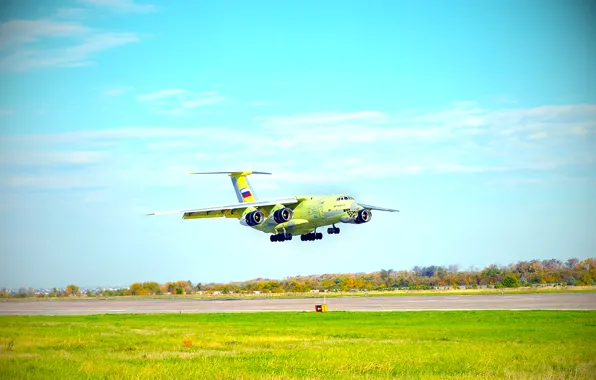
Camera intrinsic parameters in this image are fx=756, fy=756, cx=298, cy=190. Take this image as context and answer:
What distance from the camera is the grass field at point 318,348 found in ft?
63.7

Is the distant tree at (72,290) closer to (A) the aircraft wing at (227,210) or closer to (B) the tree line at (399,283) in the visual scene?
(B) the tree line at (399,283)

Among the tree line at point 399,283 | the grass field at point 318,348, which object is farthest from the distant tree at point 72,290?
the grass field at point 318,348

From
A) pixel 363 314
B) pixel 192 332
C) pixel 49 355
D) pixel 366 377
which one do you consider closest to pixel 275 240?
pixel 363 314

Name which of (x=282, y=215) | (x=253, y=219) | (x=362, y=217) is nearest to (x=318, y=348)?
(x=362, y=217)

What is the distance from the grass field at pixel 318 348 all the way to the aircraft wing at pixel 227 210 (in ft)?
79.0

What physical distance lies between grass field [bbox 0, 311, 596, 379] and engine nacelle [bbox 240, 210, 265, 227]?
2295 cm

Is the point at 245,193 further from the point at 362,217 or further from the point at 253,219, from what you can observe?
the point at 362,217

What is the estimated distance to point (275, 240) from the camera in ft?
201

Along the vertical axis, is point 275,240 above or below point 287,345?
above

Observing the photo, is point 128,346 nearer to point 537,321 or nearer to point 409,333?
point 409,333

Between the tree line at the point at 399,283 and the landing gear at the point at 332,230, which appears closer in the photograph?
the landing gear at the point at 332,230

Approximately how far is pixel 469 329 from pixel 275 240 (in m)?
33.8

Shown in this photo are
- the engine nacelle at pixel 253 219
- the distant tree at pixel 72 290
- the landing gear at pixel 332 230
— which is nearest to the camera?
the landing gear at pixel 332 230

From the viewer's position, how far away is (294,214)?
59656 mm
